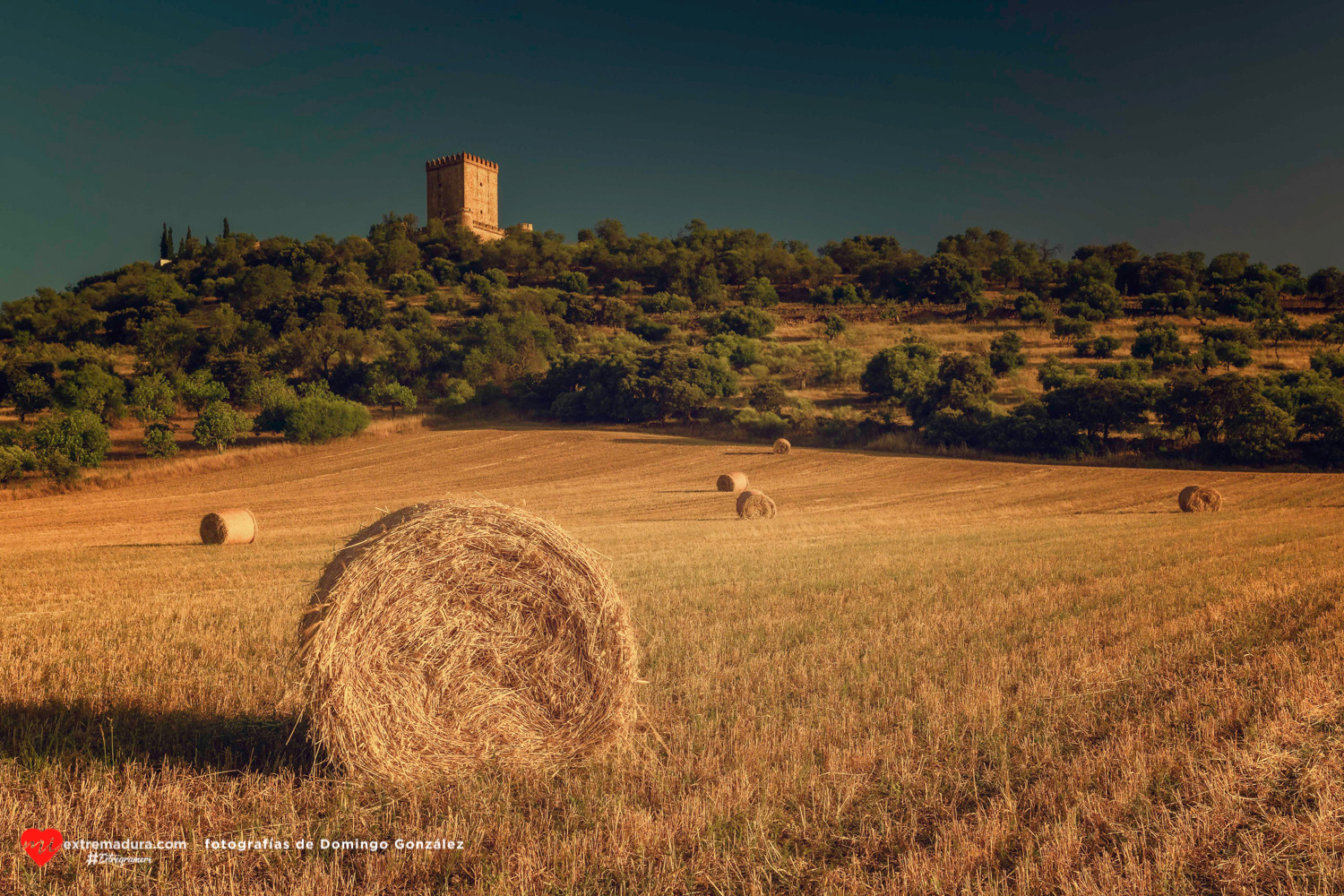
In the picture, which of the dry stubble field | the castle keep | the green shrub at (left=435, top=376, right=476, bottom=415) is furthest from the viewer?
the castle keep

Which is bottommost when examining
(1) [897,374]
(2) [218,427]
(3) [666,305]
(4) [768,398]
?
(2) [218,427]

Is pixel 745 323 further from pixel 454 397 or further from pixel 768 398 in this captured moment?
pixel 454 397

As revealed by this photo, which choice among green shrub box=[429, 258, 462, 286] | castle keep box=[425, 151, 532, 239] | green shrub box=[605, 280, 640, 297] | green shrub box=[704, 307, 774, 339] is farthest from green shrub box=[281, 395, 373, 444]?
castle keep box=[425, 151, 532, 239]

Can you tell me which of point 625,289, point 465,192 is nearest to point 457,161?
point 465,192

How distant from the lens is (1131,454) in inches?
1273

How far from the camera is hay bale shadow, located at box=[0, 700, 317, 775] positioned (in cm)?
493

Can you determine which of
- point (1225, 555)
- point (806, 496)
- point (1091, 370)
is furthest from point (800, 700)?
point (1091, 370)

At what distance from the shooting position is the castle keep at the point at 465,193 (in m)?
117

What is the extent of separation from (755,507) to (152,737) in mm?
18261

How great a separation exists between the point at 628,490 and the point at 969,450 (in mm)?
16382

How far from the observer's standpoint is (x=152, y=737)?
527cm

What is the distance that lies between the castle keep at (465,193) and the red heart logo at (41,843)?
118m

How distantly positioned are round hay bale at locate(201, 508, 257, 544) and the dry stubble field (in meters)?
4.01

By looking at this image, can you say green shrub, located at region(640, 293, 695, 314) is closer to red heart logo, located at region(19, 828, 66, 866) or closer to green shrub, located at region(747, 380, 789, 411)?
green shrub, located at region(747, 380, 789, 411)
